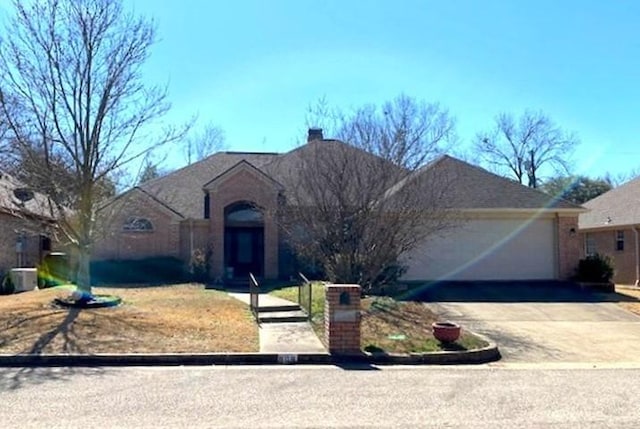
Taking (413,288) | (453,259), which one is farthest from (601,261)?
(413,288)

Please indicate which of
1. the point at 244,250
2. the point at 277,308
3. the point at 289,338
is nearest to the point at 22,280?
the point at 244,250

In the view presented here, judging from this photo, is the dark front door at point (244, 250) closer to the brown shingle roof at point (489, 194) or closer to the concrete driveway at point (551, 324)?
the brown shingle roof at point (489, 194)

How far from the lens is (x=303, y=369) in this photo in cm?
948

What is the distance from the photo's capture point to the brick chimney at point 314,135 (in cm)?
1665

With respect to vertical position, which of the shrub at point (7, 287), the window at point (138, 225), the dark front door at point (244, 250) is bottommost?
the shrub at point (7, 287)

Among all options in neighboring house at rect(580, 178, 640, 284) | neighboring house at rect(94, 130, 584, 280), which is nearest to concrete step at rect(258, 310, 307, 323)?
neighboring house at rect(94, 130, 584, 280)

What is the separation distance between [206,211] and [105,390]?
17.1m

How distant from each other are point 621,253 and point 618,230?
1.12m

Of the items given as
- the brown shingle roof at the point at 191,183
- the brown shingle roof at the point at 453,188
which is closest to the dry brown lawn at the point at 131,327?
the brown shingle roof at the point at 453,188

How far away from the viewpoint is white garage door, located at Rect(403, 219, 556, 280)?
22.2 meters

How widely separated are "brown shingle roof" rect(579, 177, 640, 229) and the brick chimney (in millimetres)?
16375

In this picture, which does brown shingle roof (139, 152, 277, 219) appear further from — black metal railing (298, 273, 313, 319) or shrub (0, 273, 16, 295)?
black metal railing (298, 273, 313, 319)

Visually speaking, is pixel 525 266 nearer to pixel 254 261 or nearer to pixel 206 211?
pixel 254 261

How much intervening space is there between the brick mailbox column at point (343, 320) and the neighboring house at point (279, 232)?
10.1 m
